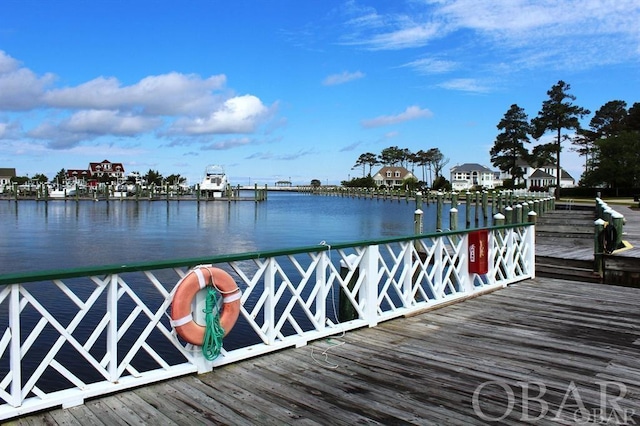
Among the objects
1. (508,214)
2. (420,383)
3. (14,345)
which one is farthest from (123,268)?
(508,214)

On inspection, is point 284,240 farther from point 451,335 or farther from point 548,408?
point 548,408

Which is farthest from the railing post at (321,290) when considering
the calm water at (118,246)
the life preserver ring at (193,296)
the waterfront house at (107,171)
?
the waterfront house at (107,171)

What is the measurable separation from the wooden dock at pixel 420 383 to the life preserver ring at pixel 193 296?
40 centimetres

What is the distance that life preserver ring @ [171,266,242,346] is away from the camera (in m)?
4.38

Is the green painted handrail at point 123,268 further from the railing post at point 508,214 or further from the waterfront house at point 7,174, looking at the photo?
the waterfront house at point 7,174

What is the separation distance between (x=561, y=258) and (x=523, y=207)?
8.83m

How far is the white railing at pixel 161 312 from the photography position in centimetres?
387

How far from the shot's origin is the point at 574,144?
8431cm

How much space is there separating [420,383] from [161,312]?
2299mm

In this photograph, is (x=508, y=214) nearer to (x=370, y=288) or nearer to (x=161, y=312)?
(x=370, y=288)

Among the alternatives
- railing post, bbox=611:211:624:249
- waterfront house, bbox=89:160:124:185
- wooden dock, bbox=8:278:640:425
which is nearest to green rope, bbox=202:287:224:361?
wooden dock, bbox=8:278:640:425

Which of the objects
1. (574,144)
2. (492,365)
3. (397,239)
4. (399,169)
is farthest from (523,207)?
(399,169)

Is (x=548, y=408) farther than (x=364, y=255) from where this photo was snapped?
No

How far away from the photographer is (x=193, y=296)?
4.47 meters
